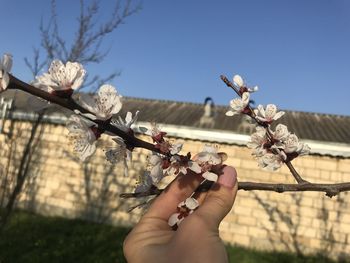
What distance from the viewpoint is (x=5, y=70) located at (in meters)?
1.07

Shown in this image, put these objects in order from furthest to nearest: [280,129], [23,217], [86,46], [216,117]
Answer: [216,117]
[23,217]
[86,46]
[280,129]

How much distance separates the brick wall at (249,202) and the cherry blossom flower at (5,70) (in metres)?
7.89

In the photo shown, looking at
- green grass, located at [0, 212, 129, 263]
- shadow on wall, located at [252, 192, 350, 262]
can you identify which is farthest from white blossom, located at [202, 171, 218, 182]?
shadow on wall, located at [252, 192, 350, 262]

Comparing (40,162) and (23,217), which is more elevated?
(40,162)

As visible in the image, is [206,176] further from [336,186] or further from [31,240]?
[31,240]

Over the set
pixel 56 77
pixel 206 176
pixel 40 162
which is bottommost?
pixel 40 162

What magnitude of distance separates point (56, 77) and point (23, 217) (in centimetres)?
966

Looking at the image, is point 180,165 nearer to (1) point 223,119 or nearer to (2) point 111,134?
(2) point 111,134

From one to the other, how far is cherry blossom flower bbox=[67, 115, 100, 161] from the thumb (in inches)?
15.7

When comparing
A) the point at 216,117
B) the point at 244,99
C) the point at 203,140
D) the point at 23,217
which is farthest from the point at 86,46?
the point at 216,117

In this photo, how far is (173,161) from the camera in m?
1.39

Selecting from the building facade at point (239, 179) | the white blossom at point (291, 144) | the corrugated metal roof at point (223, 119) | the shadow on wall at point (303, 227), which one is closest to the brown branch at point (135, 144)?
the white blossom at point (291, 144)

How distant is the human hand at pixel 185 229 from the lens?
104cm

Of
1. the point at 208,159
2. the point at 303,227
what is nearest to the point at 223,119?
the point at 303,227
